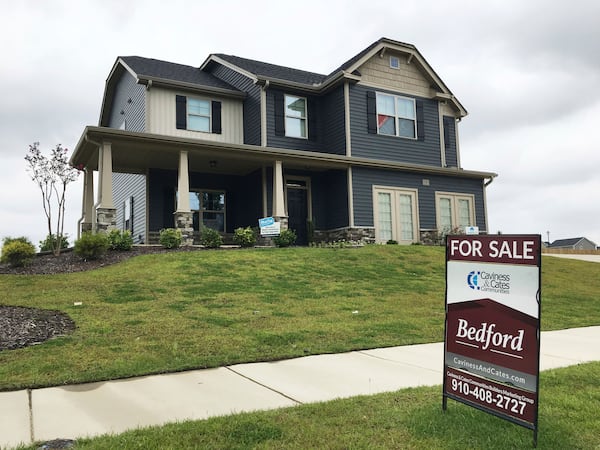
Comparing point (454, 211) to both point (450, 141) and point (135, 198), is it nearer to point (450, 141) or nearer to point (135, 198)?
point (450, 141)

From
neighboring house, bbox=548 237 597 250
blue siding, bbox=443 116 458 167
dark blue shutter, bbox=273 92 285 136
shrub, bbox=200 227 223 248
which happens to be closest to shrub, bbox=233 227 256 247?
shrub, bbox=200 227 223 248

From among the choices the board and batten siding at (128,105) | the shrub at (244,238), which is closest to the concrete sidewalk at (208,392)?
the shrub at (244,238)

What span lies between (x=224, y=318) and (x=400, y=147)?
14.6 metres

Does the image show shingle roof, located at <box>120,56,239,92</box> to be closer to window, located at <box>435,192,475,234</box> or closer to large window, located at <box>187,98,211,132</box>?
large window, located at <box>187,98,211,132</box>

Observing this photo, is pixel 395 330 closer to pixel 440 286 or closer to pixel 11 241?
pixel 440 286

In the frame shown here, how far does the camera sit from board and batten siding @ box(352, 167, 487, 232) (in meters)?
17.9

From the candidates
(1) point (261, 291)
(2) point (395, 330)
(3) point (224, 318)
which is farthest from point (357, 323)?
(1) point (261, 291)

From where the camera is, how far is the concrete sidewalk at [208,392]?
11.1ft

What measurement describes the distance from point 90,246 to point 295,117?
10053 millimetres

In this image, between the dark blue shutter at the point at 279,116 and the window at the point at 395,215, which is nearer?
the window at the point at 395,215

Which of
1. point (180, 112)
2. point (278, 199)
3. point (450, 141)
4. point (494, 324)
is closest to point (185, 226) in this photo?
point (278, 199)

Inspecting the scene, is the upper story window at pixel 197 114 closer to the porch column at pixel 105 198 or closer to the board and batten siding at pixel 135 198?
the board and batten siding at pixel 135 198

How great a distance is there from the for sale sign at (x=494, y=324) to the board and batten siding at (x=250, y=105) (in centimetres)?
1523

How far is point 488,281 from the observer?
11.1 feet
